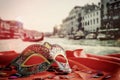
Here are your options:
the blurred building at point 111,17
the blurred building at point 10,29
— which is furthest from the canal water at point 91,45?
the blurred building at point 10,29

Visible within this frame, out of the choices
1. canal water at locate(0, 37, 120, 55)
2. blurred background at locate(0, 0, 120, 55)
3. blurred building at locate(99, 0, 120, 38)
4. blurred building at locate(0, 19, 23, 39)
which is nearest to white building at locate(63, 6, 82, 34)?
blurred background at locate(0, 0, 120, 55)

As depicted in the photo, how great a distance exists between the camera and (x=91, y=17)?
10.3 ft

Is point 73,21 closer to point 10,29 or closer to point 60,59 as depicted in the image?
point 60,59

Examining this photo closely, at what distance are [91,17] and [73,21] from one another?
232mm

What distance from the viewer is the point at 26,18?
9.98 ft

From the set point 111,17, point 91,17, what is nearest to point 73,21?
point 91,17

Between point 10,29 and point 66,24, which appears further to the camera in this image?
point 66,24

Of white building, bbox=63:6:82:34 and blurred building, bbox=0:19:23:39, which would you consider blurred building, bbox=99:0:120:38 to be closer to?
white building, bbox=63:6:82:34

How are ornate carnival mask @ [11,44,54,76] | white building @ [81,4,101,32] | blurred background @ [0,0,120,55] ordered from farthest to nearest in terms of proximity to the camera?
white building @ [81,4,101,32] < blurred background @ [0,0,120,55] < ornate carnival mask @ [11,44,54,76]

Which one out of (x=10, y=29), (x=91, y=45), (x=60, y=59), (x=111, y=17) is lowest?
(x=60, y=59)

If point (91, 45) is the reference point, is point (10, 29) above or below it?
above

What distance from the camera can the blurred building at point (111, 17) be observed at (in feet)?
10.2

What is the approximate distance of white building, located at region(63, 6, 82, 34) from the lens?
312 centimetres

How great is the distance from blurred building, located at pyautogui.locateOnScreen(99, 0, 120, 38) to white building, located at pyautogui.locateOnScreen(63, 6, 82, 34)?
0.98 feet
